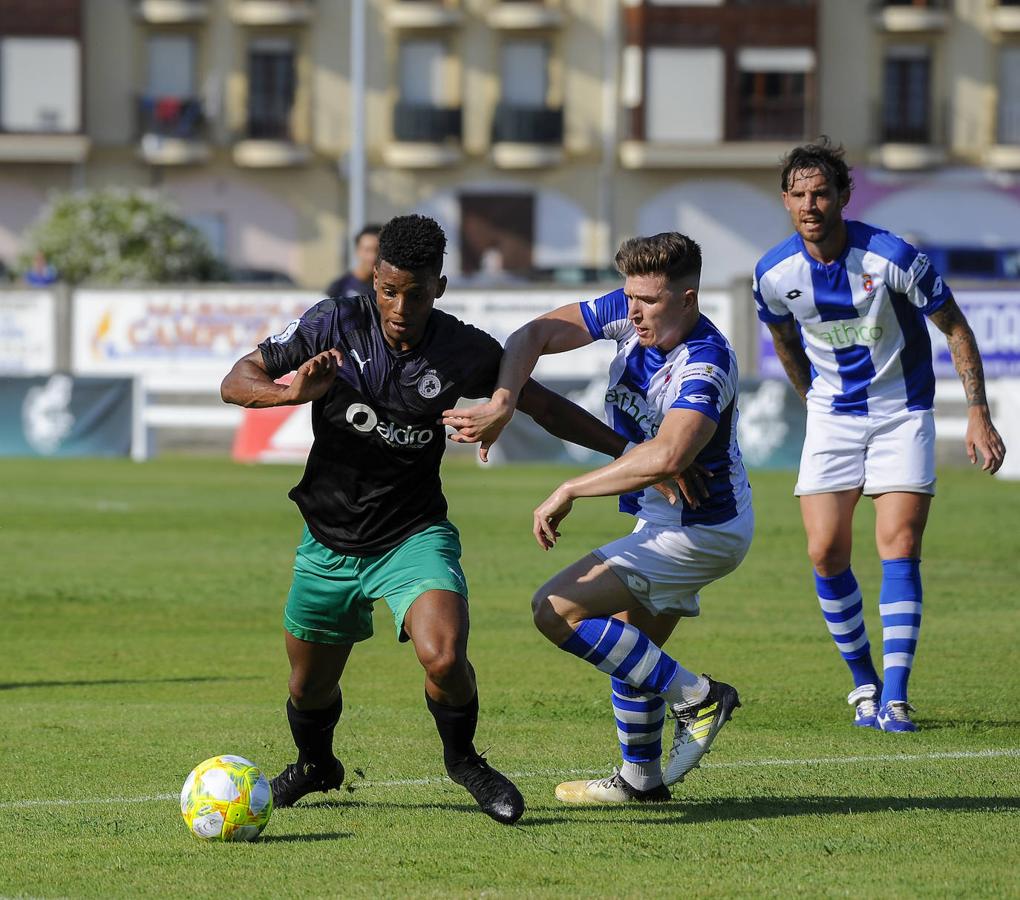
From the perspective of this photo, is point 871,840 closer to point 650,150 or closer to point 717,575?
point 717,575

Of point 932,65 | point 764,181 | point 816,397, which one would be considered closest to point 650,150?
point 764,181

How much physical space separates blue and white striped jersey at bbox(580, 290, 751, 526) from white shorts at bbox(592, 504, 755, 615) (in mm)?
58

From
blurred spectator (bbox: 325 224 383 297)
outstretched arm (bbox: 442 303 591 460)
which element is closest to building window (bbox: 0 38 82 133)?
blurred spectator (bbox: 325 224 383 297)

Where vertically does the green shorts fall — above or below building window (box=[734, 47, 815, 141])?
below

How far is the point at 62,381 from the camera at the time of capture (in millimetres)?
25375

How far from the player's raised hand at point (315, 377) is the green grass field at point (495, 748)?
1454 millimetres

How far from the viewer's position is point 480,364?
6691 millimetres

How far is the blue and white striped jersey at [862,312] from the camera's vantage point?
845 cm

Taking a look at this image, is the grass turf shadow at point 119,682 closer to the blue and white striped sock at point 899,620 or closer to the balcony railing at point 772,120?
the blue and white striped sock at point 899,620

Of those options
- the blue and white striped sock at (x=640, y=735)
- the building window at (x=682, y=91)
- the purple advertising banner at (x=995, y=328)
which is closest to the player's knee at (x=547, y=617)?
the blue and white striped sock at (x=640, y=735)

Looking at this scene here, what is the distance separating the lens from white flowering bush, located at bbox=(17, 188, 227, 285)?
43031 millimetres

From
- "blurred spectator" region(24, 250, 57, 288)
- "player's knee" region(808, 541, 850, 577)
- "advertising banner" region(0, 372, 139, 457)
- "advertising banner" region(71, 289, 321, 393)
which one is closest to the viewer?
"player's knee" region(808, 541, 850, 577)

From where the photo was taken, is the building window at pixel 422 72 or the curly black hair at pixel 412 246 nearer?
the curly black hair at pixel 412 246

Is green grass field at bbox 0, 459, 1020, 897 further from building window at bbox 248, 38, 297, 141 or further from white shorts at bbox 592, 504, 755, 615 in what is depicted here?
building window at bbox 248, 38, 297, 141
